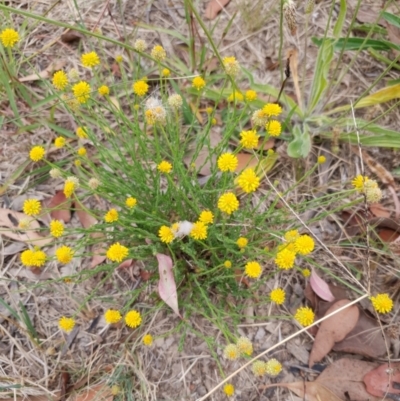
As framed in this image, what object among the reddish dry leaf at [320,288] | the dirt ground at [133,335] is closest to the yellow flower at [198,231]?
the dirt ground at [133,335]

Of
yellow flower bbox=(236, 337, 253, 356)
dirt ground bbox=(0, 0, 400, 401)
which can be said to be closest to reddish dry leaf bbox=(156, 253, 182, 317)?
dirt ground bbox=(0, 0, 400, 401)

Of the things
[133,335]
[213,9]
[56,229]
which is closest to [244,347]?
[133,335]

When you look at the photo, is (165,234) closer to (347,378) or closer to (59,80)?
(59,80)

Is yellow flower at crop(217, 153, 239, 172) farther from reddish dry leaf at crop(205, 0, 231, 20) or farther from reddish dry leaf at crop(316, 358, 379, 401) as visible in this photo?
reddish dry leaf at crop(205, 0, 231, 20)

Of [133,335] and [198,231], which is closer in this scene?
[198,231]

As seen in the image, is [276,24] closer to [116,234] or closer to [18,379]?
[116,234]
